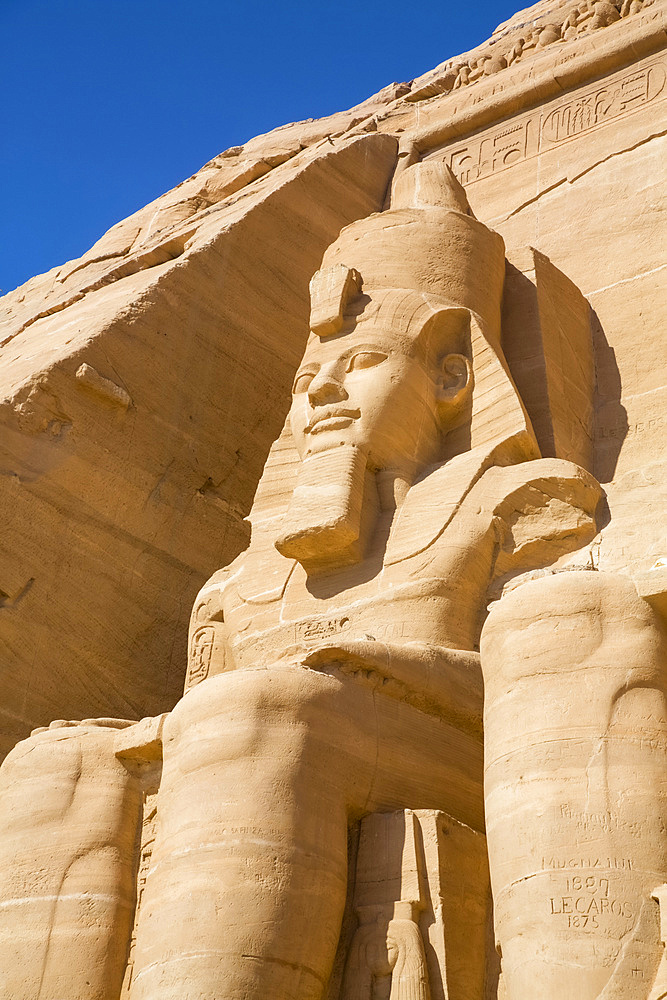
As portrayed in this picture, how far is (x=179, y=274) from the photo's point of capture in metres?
6.25

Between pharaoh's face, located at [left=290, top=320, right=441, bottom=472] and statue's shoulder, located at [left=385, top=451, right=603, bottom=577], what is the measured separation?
38cm

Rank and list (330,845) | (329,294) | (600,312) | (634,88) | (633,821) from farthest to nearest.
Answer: (634,88), (600,312), (329,294), (330,845), (633,821)

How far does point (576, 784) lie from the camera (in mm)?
3119

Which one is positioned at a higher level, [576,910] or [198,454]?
[198,454]

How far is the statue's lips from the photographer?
187 inches

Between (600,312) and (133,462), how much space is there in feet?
6.91

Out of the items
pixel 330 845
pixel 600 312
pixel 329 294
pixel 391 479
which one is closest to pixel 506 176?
pixel 600 312

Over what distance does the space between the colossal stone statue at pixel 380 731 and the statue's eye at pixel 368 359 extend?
1 cm

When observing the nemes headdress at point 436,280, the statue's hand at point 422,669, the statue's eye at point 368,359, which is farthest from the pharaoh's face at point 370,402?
the statue's hand at point 422,669

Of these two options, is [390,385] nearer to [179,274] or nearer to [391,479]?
[391,479]

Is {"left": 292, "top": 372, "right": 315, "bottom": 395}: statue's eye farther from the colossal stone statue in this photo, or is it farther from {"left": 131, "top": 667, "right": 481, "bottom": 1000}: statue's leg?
{"left": 131, "top": 667, "right": 481, "bottom": 1000}: statue's leg

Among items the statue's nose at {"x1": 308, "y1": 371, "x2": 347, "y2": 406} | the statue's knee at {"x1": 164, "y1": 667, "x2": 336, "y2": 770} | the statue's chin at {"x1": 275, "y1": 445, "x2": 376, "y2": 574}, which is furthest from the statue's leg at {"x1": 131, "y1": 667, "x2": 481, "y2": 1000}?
the statue's nose at {"x1": 308, "y1": 371, "x2": 347, "y2": 406}

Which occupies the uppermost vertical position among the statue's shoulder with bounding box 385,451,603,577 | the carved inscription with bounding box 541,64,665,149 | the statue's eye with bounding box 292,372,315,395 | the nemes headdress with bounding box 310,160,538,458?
the carved inscription with bounding box 541,64,665,149

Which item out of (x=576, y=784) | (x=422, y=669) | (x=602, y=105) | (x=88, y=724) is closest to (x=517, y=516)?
(x=422, y=669)
